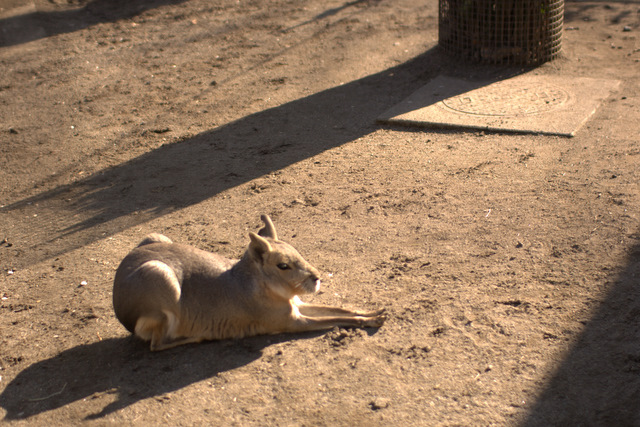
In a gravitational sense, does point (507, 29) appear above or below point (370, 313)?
above

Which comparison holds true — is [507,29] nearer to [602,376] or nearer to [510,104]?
[510,104]

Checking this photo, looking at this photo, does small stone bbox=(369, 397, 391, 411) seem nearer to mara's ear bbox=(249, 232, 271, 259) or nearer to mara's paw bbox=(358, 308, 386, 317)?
mara's paw bbox=(358, 308, 386, 317)

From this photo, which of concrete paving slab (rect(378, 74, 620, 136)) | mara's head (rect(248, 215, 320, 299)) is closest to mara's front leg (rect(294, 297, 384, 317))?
mara's head (rect(248, 215, 320, 299))

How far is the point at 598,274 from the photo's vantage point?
496cm

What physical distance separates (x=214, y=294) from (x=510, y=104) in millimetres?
5090

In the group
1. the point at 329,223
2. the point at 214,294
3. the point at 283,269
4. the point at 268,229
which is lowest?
the point at 329,223

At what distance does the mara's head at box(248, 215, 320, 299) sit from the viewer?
4410mm

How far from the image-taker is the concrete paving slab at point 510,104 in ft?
25.0

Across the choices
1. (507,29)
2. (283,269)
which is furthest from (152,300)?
(507,29)

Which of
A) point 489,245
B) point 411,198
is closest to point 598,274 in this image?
point 489,245

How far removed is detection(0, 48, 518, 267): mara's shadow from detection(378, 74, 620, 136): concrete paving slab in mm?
Result: 221

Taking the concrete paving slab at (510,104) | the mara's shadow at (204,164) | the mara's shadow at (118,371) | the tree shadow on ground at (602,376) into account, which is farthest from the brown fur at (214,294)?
the concrete paving slab at (510,104)

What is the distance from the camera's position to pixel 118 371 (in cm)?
438

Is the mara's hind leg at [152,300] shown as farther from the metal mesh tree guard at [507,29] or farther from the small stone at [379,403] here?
the metal mesh tree guard at [507,29]
